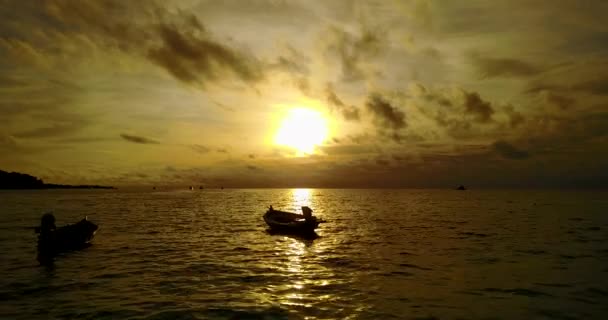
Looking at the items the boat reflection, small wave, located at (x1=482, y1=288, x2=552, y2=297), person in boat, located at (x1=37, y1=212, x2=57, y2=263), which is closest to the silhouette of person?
the boat reflection

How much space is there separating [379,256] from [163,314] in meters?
18.1

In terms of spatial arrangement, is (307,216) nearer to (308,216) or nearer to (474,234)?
(308,216)

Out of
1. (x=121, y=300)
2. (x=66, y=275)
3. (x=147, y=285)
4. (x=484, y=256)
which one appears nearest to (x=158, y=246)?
(x=66, y=275)

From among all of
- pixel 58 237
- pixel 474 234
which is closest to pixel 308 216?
pixel 474 234

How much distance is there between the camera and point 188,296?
1873 cm

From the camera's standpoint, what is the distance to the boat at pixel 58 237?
30170 mm

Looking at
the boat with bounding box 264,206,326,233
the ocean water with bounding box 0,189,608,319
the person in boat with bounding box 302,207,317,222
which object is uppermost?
the person in boat with bounding box 302,207,317,222

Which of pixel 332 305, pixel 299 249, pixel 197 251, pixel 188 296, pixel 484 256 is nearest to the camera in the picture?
pixel 332 305

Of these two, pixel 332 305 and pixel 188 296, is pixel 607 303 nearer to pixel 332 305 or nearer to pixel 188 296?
pixel 332 305

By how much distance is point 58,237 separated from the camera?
104ft

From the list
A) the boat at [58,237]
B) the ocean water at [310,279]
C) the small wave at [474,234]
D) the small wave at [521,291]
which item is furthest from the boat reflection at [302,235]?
the small wave at [521,291]

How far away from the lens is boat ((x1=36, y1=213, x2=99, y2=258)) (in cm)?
3017

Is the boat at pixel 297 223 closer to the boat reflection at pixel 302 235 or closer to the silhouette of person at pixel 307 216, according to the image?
the silhouette of person at pixel 307 216

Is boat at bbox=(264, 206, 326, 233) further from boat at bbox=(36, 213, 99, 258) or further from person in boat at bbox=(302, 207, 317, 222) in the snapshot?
boat at bbox=(36, 213, 99, 258)
